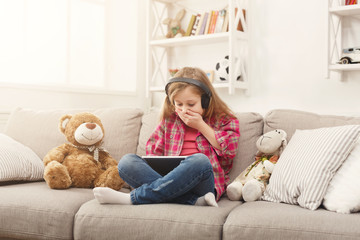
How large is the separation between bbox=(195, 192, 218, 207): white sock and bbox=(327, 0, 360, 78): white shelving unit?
4.54 feet

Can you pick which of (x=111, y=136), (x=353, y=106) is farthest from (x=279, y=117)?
(x=353, y=106)

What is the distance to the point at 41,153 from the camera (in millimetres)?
2275

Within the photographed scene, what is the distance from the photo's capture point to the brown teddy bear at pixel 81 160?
6.36ft

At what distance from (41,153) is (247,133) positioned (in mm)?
1071

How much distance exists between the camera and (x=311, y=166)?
1.61 meters

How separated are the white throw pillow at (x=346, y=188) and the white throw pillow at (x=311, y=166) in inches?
0.9

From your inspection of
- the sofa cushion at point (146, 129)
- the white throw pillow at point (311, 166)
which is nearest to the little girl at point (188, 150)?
the sofa cushion at point (146, 129)

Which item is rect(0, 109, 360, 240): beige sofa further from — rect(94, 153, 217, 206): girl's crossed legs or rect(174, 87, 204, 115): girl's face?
rect(174, 87, 204, 115): girl's face

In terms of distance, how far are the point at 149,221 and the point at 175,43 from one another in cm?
225

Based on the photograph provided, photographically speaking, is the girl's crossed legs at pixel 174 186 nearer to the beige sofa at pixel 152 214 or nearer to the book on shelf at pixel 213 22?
the beige sofa at pixel 152 214

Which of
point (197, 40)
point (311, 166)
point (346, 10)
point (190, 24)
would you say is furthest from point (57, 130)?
point (346, 10)

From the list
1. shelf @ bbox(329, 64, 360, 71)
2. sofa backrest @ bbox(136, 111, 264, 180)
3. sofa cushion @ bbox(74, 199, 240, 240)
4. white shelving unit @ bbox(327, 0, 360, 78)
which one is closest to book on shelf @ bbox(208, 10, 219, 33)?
white shelving unit @ bbox(327, 0, 360, 78)

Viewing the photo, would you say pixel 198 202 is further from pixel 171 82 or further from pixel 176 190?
pixel 171 82

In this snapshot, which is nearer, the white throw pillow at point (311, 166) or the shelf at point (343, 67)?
the white throw pillow at point (311, 166)
